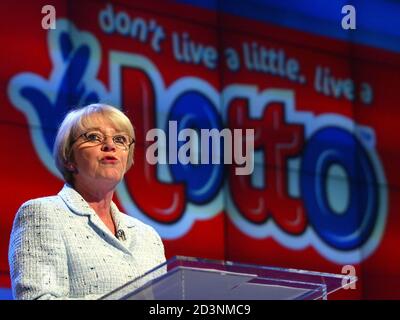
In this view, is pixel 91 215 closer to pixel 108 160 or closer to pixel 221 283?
pixel 108 160

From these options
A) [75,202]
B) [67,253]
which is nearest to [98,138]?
[75,202]

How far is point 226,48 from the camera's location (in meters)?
4.74

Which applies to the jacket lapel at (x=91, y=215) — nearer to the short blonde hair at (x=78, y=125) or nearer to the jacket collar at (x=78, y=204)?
the jacket collar at (x=78, y=204)

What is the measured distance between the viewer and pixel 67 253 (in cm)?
218

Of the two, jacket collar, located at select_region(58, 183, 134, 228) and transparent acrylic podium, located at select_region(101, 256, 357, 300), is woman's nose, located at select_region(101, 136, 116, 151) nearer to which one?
jacket collar, located at select_region(58, 183, 134, 228)

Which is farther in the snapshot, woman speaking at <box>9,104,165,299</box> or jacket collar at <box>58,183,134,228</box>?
jacket collar at <box>58,183,134,228</box>

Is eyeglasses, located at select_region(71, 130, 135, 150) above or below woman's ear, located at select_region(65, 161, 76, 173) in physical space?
above

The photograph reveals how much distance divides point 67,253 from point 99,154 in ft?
0.92

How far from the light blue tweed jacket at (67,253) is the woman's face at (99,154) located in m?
0.06

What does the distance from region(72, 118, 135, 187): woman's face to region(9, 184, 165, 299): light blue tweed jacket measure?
59 millimetres

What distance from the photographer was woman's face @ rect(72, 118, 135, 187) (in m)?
2.35

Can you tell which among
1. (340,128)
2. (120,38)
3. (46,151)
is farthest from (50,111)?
(340,128)

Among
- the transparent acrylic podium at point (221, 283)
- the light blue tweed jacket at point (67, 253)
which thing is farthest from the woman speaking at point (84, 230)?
the transparent acrylic podium at point (221, 283)

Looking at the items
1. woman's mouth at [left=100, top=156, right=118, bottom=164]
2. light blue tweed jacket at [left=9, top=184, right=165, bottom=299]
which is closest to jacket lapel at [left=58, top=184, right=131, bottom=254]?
light blue tweed jacket at [left=9, top=184, right=165, bottom=299]
